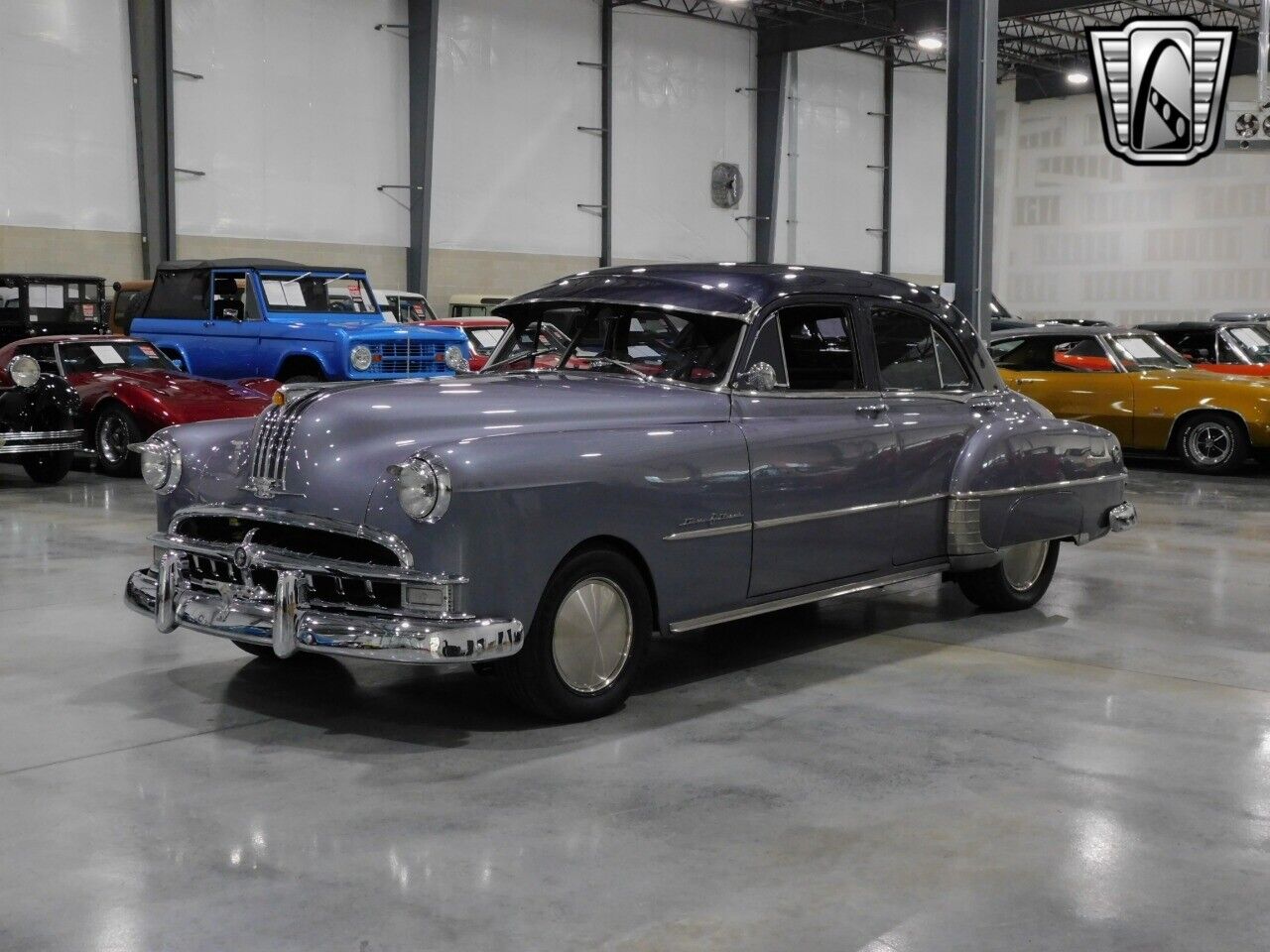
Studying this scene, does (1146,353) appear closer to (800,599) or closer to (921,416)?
(921,416)

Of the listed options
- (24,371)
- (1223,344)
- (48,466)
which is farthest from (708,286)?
(1223,344)

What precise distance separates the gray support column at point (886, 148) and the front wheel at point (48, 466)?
904 inches

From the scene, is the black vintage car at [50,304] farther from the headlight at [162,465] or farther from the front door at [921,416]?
the front door at [921,416]

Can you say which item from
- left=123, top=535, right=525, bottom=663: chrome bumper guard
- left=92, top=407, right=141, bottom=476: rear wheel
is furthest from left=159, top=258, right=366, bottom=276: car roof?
left=123, top=535, right=525, bottom=663: chrome bumper guard

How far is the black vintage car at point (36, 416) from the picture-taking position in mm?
11273

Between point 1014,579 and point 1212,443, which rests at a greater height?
point 1212,443

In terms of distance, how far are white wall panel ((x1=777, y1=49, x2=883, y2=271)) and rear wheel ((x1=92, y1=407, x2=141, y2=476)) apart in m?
19.1

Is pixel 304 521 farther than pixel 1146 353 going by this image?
No

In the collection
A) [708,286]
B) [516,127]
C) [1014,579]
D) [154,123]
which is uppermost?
[516,127]

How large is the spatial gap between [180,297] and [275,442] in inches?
410

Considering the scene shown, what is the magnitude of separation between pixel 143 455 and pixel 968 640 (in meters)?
3.47

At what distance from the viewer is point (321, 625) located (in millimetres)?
4383

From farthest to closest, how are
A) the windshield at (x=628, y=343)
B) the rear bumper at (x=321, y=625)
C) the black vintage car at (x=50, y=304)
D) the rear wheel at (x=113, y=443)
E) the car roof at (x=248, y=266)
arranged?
the black vintage car at (x=50, y=304) < the car roof at (x=248, y=266) < the rear wheel at (x=113, y=443) < the windshield at (x=628, y=343) < the rear bumper at (x=321, y=625)

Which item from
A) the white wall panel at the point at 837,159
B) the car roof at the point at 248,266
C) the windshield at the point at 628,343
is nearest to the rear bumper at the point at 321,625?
the windshield at the point at 628,343
